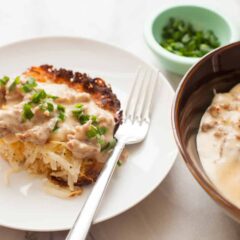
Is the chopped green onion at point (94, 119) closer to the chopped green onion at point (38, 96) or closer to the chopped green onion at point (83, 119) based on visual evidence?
the chopped green onion at point (83, 119)

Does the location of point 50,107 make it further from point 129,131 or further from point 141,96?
point 141,96

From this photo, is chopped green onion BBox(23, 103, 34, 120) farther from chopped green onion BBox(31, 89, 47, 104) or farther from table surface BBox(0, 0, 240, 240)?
table surface BBox(0, 0, 240, 240)

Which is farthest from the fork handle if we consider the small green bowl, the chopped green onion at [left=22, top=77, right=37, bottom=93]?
the small green bowl

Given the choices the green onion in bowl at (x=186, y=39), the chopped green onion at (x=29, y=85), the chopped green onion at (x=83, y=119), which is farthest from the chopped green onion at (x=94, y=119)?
the green onion in bowl at (x=186, y=39)

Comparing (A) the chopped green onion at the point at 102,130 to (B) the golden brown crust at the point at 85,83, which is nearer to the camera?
(A) the chopped green onion at the point at 102,130

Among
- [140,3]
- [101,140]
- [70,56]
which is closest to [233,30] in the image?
[140,3]
